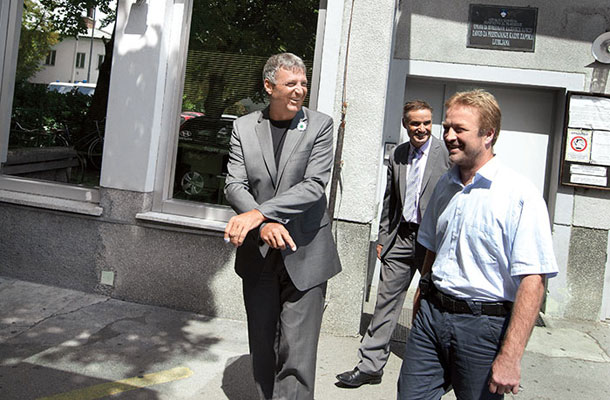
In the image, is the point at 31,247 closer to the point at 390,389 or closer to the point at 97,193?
the point at 97,193

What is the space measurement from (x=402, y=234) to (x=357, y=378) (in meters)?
1.07

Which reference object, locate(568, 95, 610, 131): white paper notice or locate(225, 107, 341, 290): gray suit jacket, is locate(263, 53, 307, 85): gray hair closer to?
locate(225, 107, 341, 290): gray suit jacket

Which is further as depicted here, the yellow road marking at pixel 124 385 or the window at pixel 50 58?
the window at pixel 50 58

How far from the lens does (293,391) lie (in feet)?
11.7

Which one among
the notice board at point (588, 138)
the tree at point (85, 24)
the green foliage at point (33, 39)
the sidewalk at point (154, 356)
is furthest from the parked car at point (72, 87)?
the notice board at point (588, 138)

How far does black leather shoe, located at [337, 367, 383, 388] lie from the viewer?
15.2 ft

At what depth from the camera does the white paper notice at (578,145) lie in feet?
22.3

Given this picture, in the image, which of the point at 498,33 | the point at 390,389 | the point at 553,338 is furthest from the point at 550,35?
the point at 390,389

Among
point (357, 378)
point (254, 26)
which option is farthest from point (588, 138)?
point (357, 378)

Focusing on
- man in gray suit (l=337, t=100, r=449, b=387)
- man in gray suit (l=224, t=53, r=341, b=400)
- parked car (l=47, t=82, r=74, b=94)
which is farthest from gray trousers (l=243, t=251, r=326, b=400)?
parked car (l=47, t=82, r=74, b=94)

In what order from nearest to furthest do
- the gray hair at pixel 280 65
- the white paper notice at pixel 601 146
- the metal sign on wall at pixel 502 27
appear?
1. the gray hair at pixel 280 65
2. the white paper notice at pixel 601 146
3. the metal sign on wall at pixel 502 27

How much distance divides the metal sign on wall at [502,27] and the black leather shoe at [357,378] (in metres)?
3.89

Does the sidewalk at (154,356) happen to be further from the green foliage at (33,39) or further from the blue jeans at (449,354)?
the green foliage at (33,39)

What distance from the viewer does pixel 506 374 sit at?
249cm
